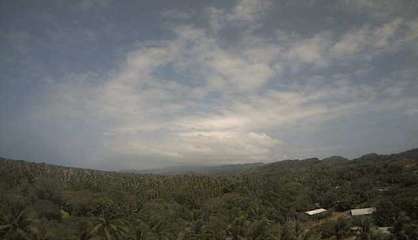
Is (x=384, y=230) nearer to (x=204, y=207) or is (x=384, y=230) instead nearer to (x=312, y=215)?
(x=312, y=215)

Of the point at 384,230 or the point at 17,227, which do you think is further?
the point at 384,230

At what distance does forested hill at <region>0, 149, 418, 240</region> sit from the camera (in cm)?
6466

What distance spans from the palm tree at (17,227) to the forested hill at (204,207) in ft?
Result: 0.48

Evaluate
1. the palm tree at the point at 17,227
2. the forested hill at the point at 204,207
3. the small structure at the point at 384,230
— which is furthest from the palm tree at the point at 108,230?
the small structure at the point at 384,230

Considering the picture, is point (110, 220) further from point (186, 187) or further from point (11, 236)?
point (186, 187)

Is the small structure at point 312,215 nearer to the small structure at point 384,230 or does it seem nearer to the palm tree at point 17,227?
the small structure at point 384,230

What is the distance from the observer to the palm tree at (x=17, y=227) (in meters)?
55.0

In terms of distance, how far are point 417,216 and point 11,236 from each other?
272ft

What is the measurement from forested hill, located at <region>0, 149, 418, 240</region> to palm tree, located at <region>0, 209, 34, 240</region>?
15cm

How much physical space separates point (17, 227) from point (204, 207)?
199ft

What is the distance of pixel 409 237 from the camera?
68688 mm

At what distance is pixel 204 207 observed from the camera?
108 m

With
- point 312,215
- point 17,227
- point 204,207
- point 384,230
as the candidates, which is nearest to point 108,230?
point 17,227

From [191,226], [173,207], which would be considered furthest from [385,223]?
[173,207]
